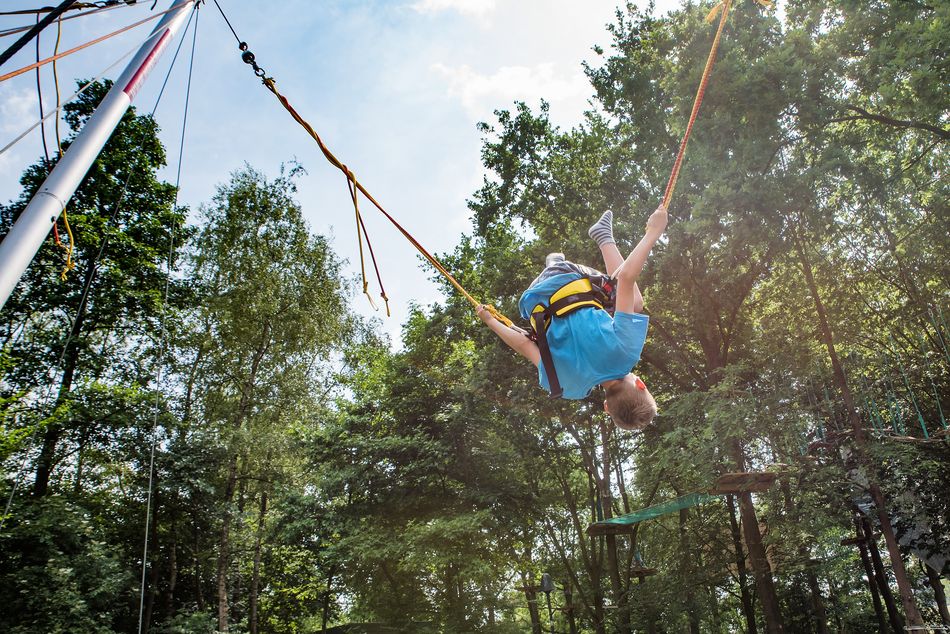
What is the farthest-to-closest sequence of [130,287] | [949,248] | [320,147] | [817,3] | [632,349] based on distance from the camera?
[130,287] < [949,248] < [817,3] < [320,147] < [632,349]

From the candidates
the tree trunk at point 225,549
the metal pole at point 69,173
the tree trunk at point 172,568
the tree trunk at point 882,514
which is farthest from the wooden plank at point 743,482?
the tree trunk at point 172,568

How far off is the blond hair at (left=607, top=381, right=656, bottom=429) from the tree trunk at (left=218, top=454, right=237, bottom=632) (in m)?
12.7

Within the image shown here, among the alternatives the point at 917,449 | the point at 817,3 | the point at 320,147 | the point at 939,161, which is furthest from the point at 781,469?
the point at 320,147

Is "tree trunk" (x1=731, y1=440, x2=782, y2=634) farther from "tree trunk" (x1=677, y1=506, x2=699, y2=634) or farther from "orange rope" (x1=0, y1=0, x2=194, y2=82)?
"orange rope" (x1=0, y1=0, x2=194, y2=82)

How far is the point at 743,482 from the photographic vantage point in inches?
360

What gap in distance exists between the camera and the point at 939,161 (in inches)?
400

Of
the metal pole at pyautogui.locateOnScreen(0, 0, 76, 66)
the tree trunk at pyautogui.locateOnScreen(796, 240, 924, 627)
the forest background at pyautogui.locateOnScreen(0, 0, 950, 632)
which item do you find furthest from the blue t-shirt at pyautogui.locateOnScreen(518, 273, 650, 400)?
the tree trunk at pyautogui.locateOnScreen(796, 240, 924, 627)

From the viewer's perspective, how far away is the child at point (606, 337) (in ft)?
10.1

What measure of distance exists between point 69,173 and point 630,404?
2.97 metres

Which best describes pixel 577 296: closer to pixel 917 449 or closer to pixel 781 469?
pixel 781 469

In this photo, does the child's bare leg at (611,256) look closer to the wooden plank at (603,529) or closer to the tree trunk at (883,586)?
the wooden plank at (603,529)

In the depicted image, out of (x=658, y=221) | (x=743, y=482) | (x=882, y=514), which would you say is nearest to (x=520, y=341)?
(x=658, y=221)

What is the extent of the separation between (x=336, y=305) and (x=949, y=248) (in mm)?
13888

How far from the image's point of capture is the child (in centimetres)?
307
